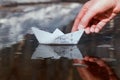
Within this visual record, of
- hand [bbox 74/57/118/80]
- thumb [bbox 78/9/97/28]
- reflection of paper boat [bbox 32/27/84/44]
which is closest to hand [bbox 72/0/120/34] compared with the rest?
thumb [bbox 78/9/97/28]

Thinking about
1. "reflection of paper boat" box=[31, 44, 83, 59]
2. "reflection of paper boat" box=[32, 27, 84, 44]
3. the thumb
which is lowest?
"reflection of paper boat" box=[31, 44, 83, 59]

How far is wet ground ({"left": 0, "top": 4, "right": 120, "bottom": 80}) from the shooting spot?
128 centimetres

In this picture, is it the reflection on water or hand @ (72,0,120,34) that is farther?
hand @ (72,0,120,34)

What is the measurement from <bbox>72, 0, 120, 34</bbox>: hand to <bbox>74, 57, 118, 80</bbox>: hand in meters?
0.39

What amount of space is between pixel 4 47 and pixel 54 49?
0.28 meters

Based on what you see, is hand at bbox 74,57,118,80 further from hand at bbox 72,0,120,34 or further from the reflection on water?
hand at bbox 72,0,120,34

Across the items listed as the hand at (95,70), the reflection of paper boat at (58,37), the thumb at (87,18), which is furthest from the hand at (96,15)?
the hand at (95,70)

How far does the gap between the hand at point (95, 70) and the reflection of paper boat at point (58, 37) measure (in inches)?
9.1

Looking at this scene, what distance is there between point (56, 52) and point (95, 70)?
34 cm

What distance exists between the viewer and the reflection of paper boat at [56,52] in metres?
1.55

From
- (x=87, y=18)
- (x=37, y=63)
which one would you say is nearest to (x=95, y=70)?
(x=37, y=63)

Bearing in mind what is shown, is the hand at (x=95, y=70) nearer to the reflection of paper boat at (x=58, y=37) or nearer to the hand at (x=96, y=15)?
the reflection of paper boat at (x=58, y=37)

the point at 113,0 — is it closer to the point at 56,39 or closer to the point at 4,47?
the point at 56,39

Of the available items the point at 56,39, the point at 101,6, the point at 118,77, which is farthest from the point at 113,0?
the point at 118,77
